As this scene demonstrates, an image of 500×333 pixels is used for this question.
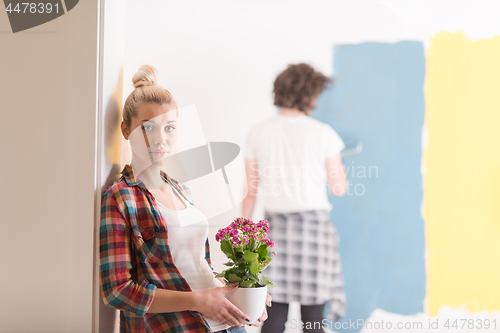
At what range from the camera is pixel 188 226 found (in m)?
0.90

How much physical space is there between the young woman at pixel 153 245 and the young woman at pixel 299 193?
374 millimetres

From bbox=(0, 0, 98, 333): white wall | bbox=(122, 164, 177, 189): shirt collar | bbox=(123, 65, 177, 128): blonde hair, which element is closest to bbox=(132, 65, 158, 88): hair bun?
bbox=(123, 65, 177, 128): blonde hair

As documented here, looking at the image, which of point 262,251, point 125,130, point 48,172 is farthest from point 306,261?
point 48,172

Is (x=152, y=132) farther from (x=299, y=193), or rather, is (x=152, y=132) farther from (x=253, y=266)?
(x=299, y=193)

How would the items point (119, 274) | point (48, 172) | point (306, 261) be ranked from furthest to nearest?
1. point (306, 261)
2. point (48, 172)
3. point (119, 274)

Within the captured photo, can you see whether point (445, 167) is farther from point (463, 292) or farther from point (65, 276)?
point (65, 276)

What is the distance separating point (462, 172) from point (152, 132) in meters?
1.11

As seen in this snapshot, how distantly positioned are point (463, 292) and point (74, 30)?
151 cm

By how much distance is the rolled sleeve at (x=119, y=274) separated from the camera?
0.77m

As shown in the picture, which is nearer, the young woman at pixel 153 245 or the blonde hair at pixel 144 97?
the young woman at pixel 153 245

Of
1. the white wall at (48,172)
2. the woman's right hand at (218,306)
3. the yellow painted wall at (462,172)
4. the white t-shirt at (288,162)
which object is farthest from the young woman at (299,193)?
the white wall at (48,172)

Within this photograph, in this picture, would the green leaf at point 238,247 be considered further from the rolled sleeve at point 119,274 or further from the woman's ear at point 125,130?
the woman's ear at point 125,130

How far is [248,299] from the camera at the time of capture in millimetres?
820

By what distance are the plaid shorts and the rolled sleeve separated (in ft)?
1.84
